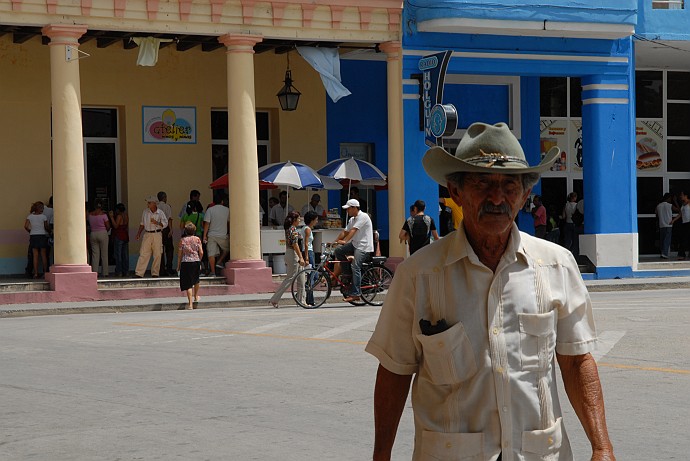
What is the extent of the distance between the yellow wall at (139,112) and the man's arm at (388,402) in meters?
23.0

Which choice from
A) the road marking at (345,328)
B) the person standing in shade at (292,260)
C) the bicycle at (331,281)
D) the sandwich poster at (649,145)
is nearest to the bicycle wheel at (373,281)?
the bicycle at (331,281)

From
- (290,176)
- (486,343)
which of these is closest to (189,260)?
(290,176)

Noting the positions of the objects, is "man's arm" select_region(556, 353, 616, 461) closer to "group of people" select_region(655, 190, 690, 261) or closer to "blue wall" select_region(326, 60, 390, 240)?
"blue wall" select_region(326, 60, 390, 240)

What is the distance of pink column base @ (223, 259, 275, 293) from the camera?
24.0 m

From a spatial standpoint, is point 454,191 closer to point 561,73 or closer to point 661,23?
point 561,73

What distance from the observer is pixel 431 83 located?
25.0m

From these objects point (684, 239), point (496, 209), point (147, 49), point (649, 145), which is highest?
point (147, 49)

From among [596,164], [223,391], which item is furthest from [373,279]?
[223,391]

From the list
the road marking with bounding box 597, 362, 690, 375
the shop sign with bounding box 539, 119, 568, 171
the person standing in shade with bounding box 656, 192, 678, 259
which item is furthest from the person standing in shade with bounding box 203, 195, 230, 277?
the road marking with bounding box 597, 362, 690, 375

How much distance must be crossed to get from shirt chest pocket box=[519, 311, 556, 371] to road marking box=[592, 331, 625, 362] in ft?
28.3

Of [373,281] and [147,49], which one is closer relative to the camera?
[373,281]

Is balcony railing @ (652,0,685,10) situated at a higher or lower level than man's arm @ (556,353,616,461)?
higher

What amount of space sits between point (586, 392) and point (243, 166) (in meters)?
20.2

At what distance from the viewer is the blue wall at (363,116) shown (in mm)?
29062
